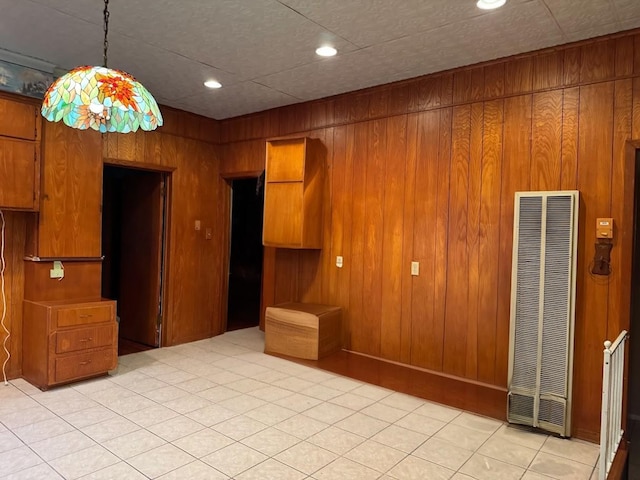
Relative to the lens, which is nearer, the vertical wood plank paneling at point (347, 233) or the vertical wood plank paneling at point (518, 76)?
the vertical wood plank paneling at point (518, 76)

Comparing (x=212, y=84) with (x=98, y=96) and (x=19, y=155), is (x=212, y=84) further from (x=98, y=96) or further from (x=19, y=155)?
(x=98, y=96)

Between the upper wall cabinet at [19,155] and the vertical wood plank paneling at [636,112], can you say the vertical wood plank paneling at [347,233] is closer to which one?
the vertical wood plank paneling at [636,112]

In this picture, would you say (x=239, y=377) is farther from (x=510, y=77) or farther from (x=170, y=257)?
(x=510, y=77)

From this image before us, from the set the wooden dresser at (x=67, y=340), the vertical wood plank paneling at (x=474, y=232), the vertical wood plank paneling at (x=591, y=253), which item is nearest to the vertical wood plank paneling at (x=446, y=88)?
the vertical wood plank paneling at (x=474, y=232)

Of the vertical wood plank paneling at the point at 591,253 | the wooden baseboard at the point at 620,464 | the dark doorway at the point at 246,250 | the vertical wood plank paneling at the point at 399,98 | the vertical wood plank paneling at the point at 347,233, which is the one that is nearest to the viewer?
the wooden baseboard at the point at 620,464

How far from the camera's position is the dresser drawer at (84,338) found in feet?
12.3

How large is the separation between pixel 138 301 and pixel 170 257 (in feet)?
2.73

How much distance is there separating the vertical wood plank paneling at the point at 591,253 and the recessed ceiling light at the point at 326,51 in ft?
6.47

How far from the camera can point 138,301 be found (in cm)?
561

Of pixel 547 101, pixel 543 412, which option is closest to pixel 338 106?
pixel 547 101

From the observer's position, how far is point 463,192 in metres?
3.89

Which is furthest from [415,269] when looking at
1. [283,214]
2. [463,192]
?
[283,214]

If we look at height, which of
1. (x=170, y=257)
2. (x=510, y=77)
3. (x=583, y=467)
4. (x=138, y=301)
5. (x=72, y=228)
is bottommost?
(x=583, y=467)

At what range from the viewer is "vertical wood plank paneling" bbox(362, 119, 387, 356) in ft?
14.6
